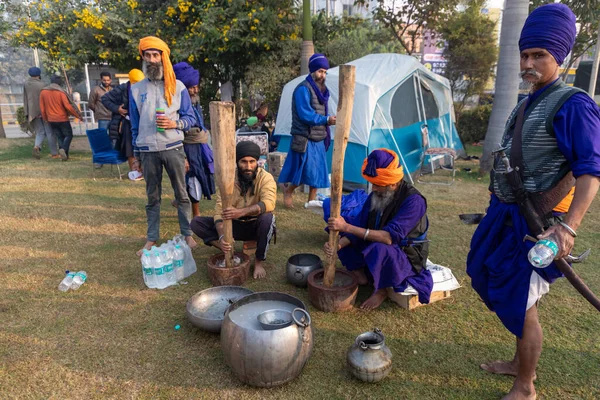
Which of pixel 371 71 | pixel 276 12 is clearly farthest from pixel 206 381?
pixel 276 12

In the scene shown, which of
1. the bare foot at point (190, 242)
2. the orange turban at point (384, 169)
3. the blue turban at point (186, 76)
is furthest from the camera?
the blue turban at point (186, 76)

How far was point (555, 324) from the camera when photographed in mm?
3115

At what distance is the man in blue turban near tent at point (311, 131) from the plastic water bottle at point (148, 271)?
2.57m

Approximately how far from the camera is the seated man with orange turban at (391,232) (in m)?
3.15

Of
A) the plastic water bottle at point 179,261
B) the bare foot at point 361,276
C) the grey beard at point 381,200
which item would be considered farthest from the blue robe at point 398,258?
the plastic water bottle at point 179,261

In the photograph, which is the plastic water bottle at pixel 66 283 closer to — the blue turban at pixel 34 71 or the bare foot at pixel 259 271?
the bare foot at pixel 259 271

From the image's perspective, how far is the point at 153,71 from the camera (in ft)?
12.6

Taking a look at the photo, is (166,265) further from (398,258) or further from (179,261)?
(398,258)

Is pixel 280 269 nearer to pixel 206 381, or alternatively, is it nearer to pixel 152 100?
pixel 206 381

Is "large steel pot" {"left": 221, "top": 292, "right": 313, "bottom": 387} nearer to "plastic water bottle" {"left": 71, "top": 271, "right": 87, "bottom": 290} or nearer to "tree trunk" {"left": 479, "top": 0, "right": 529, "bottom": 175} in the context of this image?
"plastic water bottle" {"left": 71, "top": 271, "right": 87, "bottom": 290}

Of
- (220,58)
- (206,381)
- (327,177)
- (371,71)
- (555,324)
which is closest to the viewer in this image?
(206,381)

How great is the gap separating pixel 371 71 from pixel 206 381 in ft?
19.9

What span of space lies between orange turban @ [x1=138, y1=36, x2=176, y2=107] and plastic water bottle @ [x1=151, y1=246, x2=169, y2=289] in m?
1.48

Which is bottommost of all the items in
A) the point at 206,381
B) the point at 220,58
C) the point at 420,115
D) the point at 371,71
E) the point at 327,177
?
the point at 206,381
